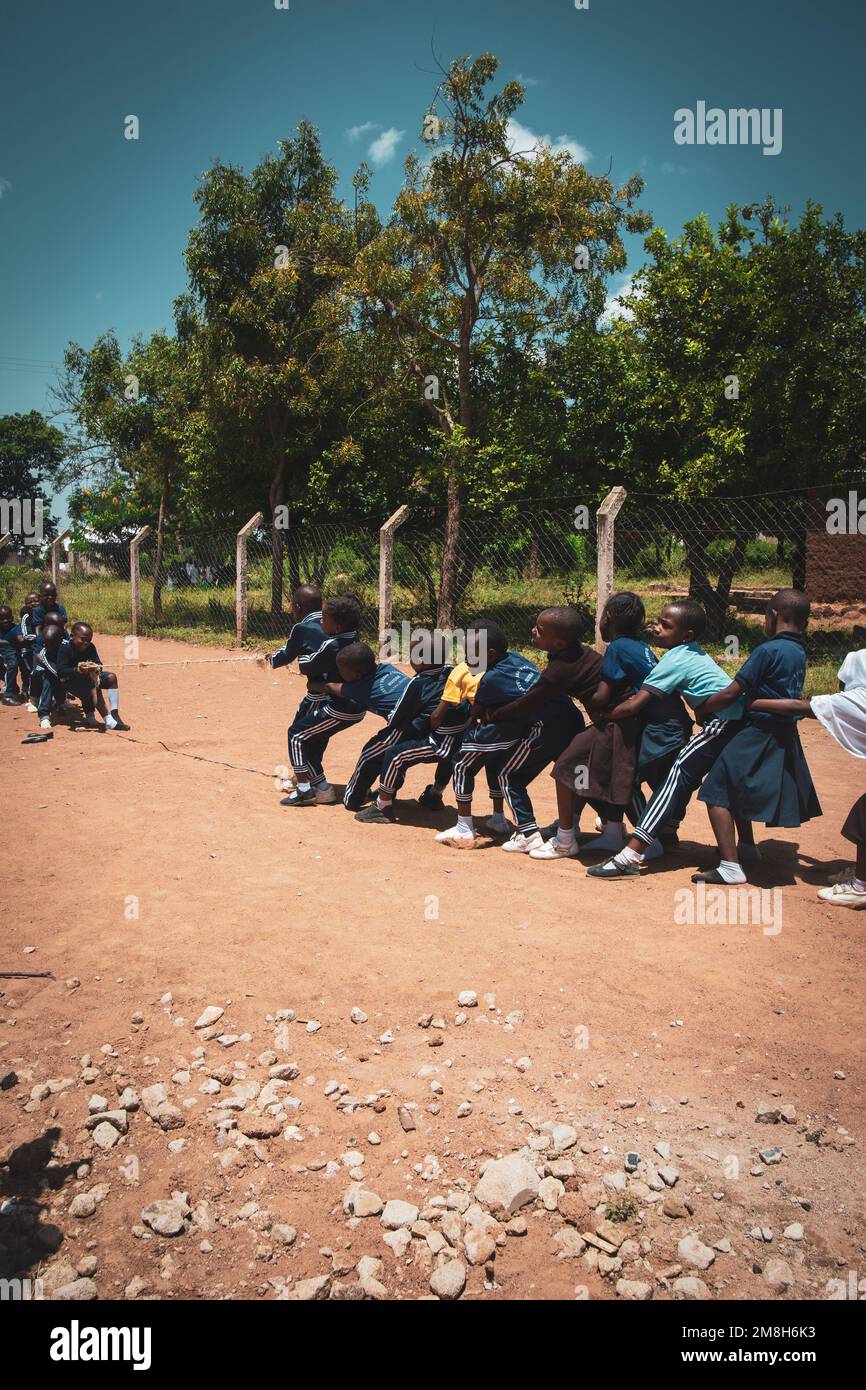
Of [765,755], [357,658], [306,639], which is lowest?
[765,755]

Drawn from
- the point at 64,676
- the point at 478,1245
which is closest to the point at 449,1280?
the point at 478,1245

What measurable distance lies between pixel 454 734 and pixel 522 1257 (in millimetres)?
3656

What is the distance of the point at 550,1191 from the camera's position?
272 centimetres

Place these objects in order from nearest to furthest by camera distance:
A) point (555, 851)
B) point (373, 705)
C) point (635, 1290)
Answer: point (635, 1290), point (555, 851), point (373, 705)

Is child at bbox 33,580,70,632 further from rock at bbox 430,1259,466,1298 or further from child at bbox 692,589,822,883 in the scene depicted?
rock at bbox 430,1259,466,1298

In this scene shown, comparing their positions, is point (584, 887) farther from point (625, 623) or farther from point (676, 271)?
point (676, 271)

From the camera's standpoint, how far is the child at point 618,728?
5.14m

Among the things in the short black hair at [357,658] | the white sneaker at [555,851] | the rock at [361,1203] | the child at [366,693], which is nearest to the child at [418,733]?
the child at [366,693]

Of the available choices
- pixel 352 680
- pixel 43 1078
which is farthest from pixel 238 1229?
pixel 352 680

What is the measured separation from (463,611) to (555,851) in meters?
9.35

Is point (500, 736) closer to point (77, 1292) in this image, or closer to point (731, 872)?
point (731, 872)

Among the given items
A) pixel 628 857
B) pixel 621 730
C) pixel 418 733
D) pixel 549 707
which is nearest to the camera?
pixel 628 857

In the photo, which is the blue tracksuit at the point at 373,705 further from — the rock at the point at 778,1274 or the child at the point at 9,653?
the child at the point at 9,653

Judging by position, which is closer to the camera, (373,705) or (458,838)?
(458,838)
